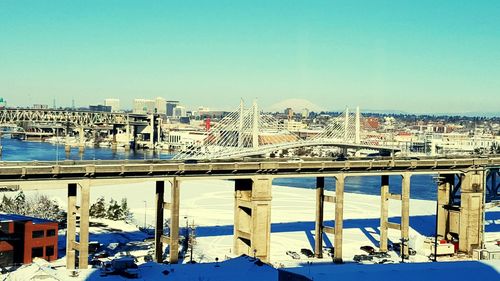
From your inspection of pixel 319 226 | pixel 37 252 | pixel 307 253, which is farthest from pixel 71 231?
pixel 319 226

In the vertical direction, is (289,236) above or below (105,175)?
below

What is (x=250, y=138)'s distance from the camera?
86.8 meters

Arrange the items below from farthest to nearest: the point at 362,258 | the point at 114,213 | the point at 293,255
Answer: the point at 114,213 < the point at 293,255 < the point at 362,258

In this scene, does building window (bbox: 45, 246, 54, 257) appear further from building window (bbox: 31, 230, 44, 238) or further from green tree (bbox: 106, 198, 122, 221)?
green tree (bbox: 106, 198, 122, 221)

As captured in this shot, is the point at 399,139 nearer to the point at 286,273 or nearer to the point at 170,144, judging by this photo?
the point at 170,144

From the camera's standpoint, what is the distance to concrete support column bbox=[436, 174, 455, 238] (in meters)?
43.7

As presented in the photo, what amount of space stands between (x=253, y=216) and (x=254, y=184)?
1678 millimetres

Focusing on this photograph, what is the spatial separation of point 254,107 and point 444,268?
152ft

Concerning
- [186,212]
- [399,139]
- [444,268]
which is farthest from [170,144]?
[444,268]

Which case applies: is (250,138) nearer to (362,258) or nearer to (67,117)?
(362,258)

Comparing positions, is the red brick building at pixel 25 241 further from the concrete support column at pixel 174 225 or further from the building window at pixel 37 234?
the concrete support column at pixel 174 225

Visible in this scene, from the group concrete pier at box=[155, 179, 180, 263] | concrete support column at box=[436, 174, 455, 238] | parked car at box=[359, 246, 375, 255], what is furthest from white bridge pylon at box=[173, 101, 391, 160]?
concrete support column at box=[436, 174, 455, 238]

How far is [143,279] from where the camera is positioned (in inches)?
985

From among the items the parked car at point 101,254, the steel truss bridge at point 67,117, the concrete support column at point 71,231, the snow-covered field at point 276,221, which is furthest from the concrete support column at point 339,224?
the steel truss bridge at point 67,117
